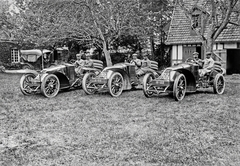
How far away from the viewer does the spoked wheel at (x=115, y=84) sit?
35.4ft

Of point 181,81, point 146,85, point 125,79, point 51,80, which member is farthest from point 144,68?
point 51,80

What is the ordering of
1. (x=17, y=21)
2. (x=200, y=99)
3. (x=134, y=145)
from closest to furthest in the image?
(x=134, y=145), (x=200, y=99), (x=17, y=21)

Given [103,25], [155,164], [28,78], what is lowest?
[155,164]

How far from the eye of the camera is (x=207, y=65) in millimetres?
11320

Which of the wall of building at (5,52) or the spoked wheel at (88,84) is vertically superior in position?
the wall of building at (5,52)

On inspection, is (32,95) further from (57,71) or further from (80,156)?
(80,156)

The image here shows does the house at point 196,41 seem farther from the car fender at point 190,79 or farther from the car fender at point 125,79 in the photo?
the car fender at point 190,79

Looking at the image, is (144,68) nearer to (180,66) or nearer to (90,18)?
(180,66)

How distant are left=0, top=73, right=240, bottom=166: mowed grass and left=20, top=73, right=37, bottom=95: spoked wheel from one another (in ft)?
3.91

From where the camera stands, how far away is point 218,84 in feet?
37.2

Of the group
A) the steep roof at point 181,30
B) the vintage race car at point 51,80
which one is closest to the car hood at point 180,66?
the vintage race car at point 51,80

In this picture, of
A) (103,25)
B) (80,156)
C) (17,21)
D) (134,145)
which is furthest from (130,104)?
(17,21)

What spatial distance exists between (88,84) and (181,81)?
310cm

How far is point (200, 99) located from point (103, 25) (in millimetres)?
9170
